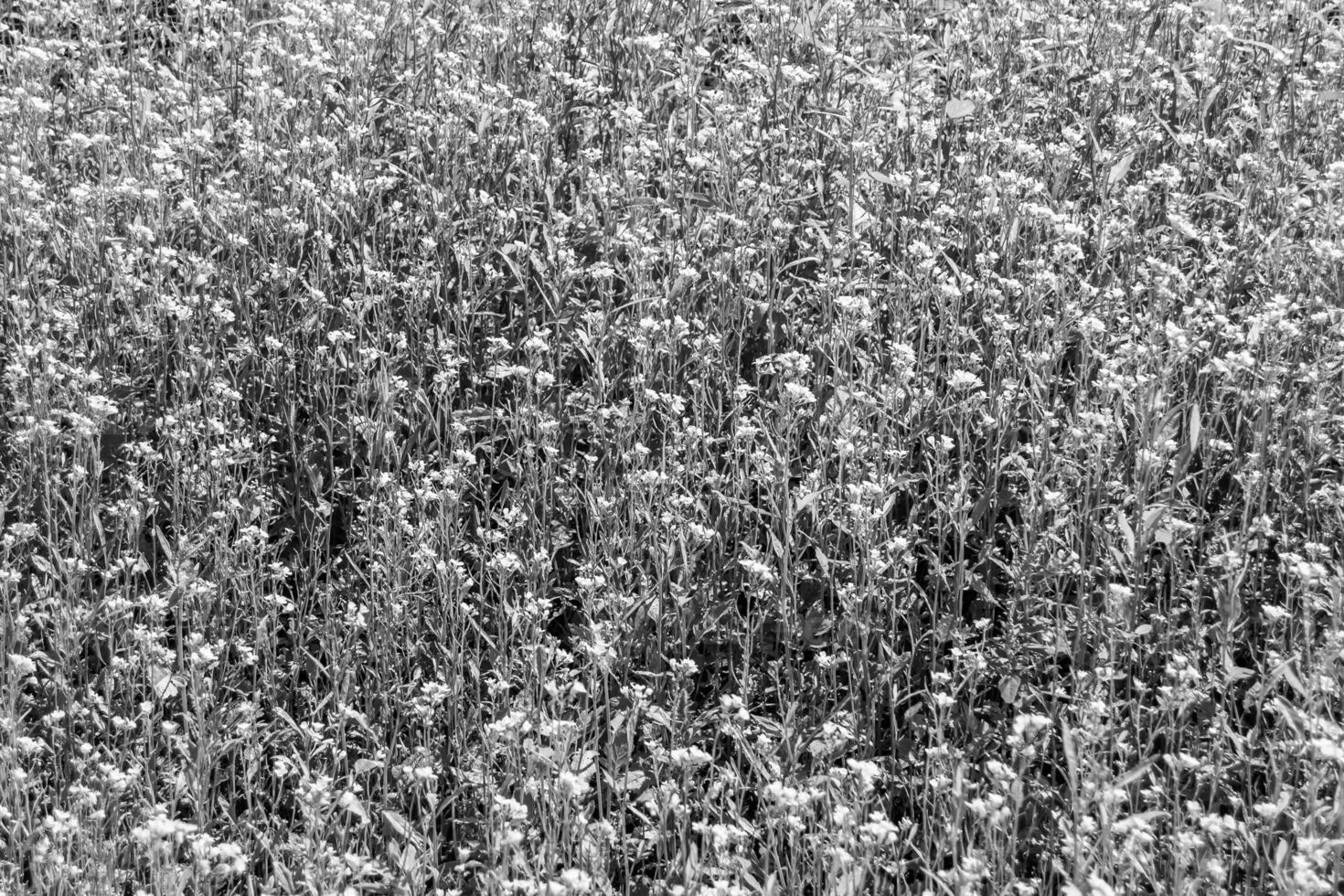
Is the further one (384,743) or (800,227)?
(800,227)

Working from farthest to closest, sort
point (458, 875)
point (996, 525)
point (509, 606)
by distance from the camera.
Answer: point (996, 525), point (509, 606), point (458, 875)

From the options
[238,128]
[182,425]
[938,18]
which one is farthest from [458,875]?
[938,18]

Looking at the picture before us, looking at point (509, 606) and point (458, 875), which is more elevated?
point (509, 606)

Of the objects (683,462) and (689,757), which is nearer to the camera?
(689,757)

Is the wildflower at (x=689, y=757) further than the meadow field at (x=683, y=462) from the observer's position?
No

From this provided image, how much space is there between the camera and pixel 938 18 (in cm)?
615

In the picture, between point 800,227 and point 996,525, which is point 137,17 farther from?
point 996,525

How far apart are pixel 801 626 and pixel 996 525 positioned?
71cm

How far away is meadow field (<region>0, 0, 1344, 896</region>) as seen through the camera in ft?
11.0

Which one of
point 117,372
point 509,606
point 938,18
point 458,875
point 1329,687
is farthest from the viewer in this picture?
point 938,18

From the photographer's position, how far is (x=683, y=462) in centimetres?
445

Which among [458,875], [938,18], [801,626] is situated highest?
[938,18]

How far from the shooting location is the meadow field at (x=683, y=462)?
3350 millimetres

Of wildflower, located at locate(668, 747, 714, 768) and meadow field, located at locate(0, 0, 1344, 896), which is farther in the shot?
meadow field, located at locate(0, 0, 1344, 896)
